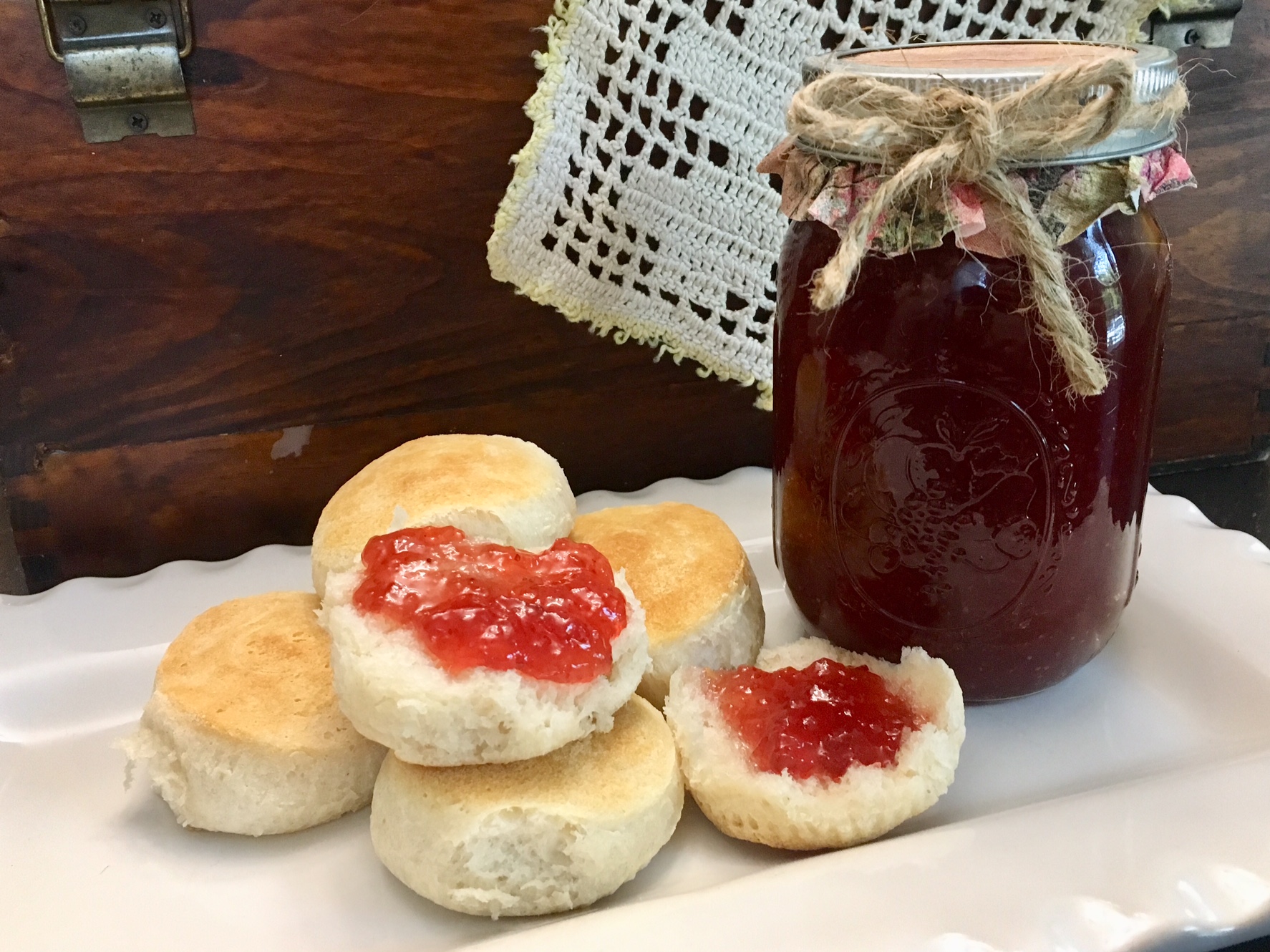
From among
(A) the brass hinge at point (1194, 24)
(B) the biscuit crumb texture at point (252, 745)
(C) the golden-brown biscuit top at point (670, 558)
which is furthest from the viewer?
(A) the brass hinge at point (1194, 24)

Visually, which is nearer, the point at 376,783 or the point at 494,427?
the point at 376,783

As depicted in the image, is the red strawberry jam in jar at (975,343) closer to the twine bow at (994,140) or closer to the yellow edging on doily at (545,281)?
the twine bow at (994,140)

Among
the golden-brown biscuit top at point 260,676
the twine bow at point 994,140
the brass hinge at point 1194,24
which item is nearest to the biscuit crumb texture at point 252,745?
the golden-brown biscuit top at point 260,676

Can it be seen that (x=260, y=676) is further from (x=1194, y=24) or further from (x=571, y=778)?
(x=1194, y=24)

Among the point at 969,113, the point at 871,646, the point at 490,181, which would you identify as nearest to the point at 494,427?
the point at 490,181

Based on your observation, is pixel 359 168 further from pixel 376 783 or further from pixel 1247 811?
pixel 1247 811

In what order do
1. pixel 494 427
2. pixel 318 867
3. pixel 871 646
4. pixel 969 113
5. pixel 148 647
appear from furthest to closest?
pixel 494 427
pixel 148 647
pixel 871 646
pixel 318 867
pixel 969 113
